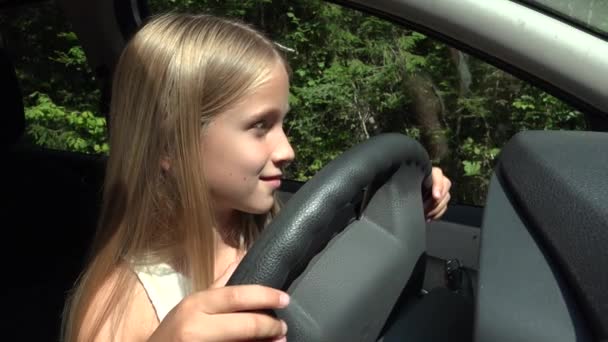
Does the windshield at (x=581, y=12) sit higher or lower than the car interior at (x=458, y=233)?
higher

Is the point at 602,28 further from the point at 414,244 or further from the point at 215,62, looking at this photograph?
the point at 215,62

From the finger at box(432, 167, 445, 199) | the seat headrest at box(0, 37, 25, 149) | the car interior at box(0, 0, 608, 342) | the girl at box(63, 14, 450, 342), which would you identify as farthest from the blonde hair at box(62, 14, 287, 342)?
the seat headrest at box(0, 37, 25, 149)

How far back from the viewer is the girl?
1414 millimetres

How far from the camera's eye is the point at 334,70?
2.92 m

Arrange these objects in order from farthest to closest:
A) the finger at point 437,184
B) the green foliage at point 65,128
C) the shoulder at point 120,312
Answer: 1. the green foliage at point 65,128
2. the finger at point 437,184
3. the shoulder at point 120,312

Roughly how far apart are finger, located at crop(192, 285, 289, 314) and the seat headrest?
1387 mm

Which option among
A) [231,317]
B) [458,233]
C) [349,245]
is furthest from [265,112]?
[458,233]

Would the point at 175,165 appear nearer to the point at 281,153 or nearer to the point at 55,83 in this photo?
the point at 281,153

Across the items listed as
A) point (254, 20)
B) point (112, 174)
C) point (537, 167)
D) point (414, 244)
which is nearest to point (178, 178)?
point (112, 174)

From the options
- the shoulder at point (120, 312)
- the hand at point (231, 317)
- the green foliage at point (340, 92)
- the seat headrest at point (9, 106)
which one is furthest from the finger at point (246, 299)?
the seat headrest at point (9, 106)

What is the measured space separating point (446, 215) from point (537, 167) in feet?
3.78

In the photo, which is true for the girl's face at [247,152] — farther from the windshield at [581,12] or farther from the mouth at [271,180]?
the windshield at [581,12]

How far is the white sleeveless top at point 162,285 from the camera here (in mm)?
1409

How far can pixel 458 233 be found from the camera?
2.13m
